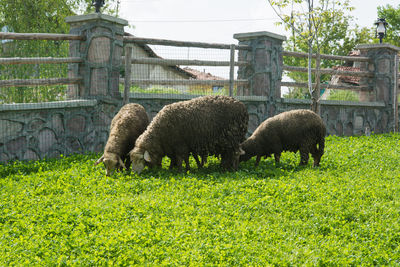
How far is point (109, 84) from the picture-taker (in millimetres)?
11102

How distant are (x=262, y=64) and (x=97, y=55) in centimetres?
514

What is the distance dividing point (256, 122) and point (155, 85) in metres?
3.51

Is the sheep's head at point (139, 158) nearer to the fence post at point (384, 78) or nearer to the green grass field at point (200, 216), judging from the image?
the green grass field at point (200, 216)

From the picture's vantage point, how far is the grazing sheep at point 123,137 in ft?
28.6

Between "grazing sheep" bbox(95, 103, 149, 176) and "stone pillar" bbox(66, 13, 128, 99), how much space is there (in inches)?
51.2

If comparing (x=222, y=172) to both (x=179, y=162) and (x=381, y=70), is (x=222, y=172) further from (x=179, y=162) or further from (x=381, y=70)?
(x=381, y=70)

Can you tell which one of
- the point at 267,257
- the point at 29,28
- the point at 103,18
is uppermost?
the point at 29,28

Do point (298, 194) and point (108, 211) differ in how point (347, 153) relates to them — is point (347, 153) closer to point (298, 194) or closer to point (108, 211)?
point (298, 194)

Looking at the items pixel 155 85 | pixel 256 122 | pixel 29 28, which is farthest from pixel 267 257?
pixel 29 28

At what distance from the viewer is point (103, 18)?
10.8 meters

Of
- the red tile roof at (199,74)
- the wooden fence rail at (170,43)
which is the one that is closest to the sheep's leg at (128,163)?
the wooden fence rail at (170,43)

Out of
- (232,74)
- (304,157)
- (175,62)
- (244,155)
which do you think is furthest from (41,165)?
(232,74)

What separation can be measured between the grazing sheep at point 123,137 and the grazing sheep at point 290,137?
230 cm

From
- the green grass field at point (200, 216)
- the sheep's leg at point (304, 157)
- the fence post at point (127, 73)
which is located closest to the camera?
the green grass field at point (200, 216)
